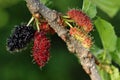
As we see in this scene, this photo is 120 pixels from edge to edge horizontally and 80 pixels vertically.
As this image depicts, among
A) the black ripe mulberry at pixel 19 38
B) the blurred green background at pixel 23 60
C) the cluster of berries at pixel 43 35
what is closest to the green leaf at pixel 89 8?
the cluster of berries at pixel 43 35

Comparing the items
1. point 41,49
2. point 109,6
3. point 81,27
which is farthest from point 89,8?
point 109,6

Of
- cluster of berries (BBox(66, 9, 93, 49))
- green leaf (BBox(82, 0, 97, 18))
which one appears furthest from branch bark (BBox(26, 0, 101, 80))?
green leaf (BBox(82, 0, 97, 18))

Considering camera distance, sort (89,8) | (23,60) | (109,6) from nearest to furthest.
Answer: (89,8)
(109,6)
(23,60)

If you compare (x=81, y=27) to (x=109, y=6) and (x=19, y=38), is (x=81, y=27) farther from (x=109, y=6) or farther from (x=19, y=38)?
(x=109, y=6)

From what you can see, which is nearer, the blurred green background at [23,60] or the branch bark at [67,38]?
the branch bark at [67,38]

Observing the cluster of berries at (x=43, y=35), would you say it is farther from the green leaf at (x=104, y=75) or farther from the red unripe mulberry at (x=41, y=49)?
the green leaf at (x=104, y=75)

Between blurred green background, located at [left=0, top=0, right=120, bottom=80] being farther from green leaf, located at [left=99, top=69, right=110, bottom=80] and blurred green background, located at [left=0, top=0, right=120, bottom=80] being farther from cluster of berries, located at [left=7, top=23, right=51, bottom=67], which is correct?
cluster of berries, located at [left=7, top=23, right=51, bottom=67]

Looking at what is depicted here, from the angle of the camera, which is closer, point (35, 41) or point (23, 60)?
point (35, 41)

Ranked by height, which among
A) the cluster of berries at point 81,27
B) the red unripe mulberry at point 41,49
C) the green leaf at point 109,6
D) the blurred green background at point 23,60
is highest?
the cluster of berries at point 81,27
